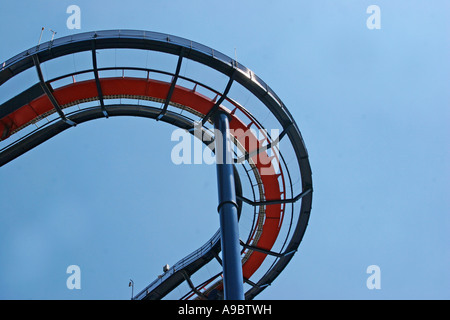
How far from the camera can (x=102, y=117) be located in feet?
48.6

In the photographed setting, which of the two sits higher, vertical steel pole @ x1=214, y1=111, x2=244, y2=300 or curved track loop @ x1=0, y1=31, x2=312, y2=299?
curved track loop @ x1=0, y1=31, x2=312, y2=299

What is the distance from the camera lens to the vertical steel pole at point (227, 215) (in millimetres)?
10242

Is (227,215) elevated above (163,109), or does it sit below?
below

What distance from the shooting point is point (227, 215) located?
11508 millimetres

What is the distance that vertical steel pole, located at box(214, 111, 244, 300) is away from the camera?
33.6 feet

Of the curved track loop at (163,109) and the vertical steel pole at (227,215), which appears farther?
the curved track loop at (163,109)

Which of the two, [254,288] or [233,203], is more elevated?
[233,203]

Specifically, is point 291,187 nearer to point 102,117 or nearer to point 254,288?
point 254,288

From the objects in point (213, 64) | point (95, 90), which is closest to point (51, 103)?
point (95, 90)

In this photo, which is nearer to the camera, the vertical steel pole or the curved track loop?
the vertical steel pole

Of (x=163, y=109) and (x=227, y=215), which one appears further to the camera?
(x=163, y=109)

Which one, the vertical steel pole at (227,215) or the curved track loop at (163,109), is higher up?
the curved track loop at (163,109)
